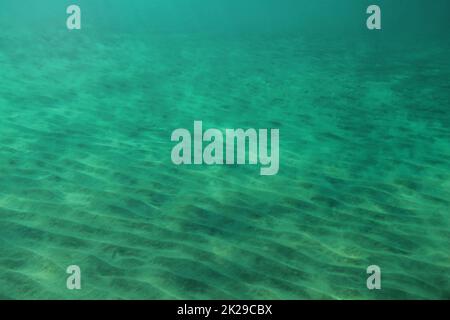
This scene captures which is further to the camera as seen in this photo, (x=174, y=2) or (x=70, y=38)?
(x=174, y=2)

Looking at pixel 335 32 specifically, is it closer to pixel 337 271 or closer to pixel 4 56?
pixel 4 56

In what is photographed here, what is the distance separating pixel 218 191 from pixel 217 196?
0.39ft

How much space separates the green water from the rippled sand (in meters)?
0.02

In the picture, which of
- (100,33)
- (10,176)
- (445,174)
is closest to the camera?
(10,176)

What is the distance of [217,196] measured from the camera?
4852mm

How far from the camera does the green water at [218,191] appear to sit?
367cm

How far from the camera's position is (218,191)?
4961mm

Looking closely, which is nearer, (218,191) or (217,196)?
(217,196)

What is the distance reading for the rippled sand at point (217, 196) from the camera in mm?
3666

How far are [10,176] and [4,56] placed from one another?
7514 millimetres

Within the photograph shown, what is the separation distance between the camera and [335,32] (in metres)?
20.5

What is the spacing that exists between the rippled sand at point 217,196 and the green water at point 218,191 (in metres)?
0.02
